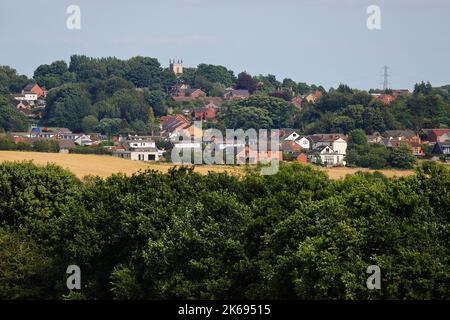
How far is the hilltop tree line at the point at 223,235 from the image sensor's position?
1181 inches

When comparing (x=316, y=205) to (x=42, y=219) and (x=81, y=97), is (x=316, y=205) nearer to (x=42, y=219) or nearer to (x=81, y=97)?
(x=42, y=219)

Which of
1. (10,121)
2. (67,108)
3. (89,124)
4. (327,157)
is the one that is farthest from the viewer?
(67,108)

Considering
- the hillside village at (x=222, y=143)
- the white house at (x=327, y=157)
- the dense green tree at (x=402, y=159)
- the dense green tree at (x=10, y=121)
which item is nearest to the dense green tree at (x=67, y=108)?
the hillside village at (x=222, y=143)

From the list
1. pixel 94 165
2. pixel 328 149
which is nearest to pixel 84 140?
pixel 328 149

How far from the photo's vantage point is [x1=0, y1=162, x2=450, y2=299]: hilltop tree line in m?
30.0

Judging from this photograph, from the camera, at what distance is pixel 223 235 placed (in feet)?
120

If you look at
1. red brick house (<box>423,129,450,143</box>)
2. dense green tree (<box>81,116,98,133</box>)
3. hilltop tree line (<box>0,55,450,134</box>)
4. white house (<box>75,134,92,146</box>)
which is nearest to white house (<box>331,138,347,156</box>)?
red brick house (<box>423,129,450,143</box>)

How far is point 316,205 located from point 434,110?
119 metres

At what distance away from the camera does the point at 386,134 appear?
138 m

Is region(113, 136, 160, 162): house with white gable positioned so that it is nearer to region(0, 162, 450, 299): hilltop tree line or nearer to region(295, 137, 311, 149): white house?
region(295, 137, 311, 149): white house

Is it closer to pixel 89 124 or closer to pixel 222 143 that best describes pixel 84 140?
pixel 89 124

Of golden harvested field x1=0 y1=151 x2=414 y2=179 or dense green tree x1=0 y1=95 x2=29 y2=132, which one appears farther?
dense green tree x1=0 y1=95 x2=29 y2=132

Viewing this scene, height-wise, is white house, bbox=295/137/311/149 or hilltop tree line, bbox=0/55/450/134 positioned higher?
hilltop tree line, bbox=0/55/450/134

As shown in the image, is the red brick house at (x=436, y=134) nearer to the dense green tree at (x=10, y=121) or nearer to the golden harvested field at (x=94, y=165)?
the golden harvested field at (x=94, y=165)
